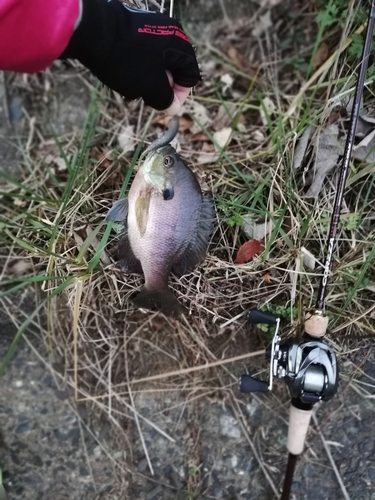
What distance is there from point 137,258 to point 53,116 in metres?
1.17

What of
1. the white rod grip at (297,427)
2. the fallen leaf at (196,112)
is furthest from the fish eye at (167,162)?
the white rod grip at (297,427)

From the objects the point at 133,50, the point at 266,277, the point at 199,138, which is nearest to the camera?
the point at 133,50

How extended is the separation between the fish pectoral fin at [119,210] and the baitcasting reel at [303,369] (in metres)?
0.71

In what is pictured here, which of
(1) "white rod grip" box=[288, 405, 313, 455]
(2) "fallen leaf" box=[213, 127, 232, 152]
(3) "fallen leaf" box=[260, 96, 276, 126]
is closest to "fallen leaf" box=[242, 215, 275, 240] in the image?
(2) "fallen leaf" box=[213, 127, 232, 152]

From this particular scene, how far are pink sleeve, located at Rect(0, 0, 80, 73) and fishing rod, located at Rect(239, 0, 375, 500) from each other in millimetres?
1204

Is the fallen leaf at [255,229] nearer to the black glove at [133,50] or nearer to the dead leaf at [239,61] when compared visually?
the black glove at [133,50]

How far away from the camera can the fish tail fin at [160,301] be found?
90.0 inches

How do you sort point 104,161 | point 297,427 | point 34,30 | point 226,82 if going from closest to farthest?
point 34,30 < point 297,427 < point 104,161 < point 226,82

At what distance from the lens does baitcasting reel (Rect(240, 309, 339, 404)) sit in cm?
212

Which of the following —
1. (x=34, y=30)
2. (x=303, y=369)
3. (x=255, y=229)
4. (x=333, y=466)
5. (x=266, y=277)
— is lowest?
(x=333, y=466)

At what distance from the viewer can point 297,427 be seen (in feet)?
7.41

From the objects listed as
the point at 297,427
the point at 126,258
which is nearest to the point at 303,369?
the point at 297,427

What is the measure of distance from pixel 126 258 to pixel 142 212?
241 millimetres

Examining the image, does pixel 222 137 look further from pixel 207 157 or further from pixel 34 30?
pixel 34 30
